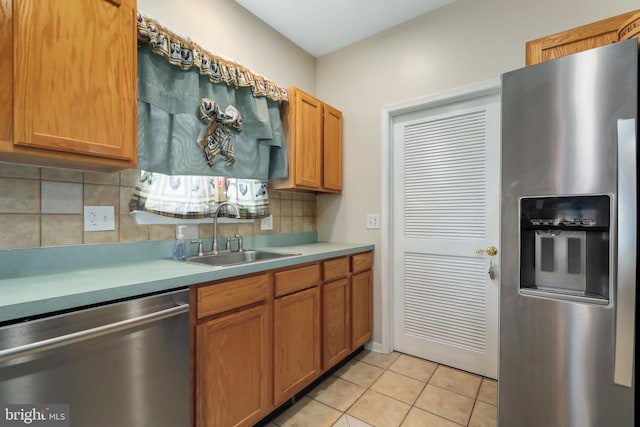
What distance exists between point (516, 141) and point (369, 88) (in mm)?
1500

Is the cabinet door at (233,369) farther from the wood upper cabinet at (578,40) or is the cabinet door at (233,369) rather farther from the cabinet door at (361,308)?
the wood upper cabinet at (578,40)

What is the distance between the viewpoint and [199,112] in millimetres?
1719

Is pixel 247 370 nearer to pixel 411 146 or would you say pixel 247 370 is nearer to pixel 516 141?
pixel 516 141

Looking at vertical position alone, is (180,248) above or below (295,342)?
above

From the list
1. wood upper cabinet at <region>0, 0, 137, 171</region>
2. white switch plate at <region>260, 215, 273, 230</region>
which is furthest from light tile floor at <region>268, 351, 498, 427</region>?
wood upper cabinet at <region>0, 0, 137, 171</region>

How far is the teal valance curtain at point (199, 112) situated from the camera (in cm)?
150

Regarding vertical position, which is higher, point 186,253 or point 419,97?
point 419,97

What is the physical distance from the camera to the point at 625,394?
1.13 metres

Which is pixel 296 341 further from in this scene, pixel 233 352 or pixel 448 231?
pixel 448 231

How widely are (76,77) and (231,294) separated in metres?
1.07

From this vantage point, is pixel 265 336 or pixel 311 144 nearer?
pixel 265 336

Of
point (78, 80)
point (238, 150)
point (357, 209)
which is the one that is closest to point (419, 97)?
point (357, 209)

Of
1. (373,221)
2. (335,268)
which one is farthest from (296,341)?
(373,221)

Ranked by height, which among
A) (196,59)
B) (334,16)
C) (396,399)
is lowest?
(396,399)
